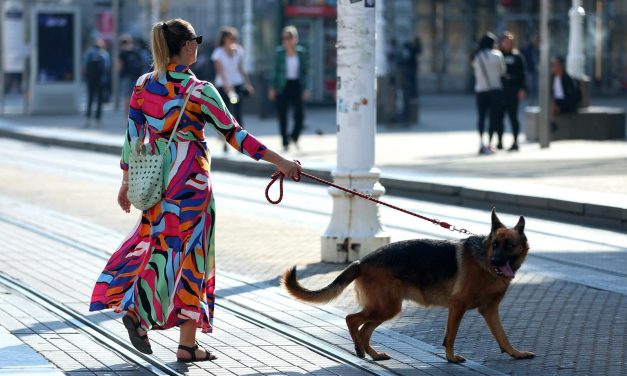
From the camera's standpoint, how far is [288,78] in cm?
2188

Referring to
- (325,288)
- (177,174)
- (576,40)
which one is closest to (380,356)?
(325,288)

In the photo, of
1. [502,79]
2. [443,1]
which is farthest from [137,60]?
[443,1]

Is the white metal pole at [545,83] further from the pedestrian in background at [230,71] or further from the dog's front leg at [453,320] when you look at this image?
the dog's front leg at [453,320]

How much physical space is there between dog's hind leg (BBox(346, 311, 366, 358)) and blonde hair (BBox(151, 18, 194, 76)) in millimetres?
1523

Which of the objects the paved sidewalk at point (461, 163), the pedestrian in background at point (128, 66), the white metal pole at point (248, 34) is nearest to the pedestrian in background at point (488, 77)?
the paved sidewalk at point (461, 163)

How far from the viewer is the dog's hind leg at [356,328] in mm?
7270

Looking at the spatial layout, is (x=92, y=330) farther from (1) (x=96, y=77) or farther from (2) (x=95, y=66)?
(1) (x=96, y=77)

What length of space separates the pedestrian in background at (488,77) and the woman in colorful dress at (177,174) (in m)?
14.1

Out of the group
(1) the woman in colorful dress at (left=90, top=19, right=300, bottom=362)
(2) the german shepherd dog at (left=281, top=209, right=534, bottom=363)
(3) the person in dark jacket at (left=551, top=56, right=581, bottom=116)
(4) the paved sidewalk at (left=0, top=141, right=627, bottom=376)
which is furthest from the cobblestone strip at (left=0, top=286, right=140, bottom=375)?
(3) the person in dark jacket at (left=551, top=56, right=581, bottom=116)

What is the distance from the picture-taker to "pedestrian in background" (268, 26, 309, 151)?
853 inches

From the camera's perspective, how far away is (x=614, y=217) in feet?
44.4

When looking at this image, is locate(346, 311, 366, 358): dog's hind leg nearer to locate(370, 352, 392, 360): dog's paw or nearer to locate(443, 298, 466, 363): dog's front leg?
locate(370, 352, 392, 360): dog's paw

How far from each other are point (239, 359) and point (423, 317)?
163cm

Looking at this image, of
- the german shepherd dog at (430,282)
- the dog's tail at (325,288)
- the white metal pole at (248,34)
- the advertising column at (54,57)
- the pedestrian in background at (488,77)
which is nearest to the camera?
the german shepherd dog at (430,282)
